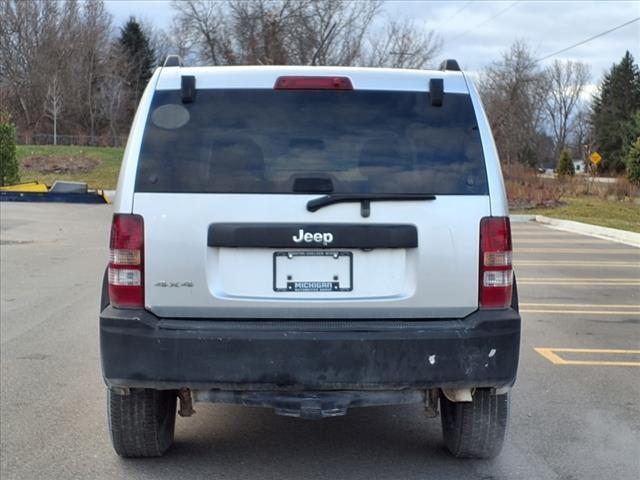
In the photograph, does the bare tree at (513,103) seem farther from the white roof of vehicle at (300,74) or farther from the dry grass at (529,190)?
the white roof of vehicle at (300,74)

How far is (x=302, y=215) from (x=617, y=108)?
8109cm

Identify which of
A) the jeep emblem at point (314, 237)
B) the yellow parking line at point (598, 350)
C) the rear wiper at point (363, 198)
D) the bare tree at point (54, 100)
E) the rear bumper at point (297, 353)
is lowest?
the yellow parking line at point (598, 350)

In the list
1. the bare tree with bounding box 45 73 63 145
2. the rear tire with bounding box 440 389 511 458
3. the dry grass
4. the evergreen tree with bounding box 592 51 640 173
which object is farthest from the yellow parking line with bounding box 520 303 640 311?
the evergreen tree with bounding box 592 51 640 173

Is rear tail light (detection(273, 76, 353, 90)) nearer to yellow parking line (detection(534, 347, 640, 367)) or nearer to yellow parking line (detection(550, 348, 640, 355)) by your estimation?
yellow parking line (detection(534, 347, 640, 367))

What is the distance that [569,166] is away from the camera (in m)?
49.5

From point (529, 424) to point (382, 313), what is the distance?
2.06 m

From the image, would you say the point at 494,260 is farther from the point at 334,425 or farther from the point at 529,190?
the point at 529,190

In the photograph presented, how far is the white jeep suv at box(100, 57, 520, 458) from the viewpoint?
3520 millimetres

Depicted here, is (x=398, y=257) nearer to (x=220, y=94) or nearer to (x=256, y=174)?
(x=256, y=174)

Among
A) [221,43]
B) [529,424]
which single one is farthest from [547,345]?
[221,43]

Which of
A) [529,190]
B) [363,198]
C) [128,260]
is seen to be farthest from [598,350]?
[529,190]

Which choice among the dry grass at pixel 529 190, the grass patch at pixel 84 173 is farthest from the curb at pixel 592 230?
the grass patch at pixel 84 173

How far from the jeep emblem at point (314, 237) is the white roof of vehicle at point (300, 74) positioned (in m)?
0.80

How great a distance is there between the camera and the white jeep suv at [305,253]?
352cm
